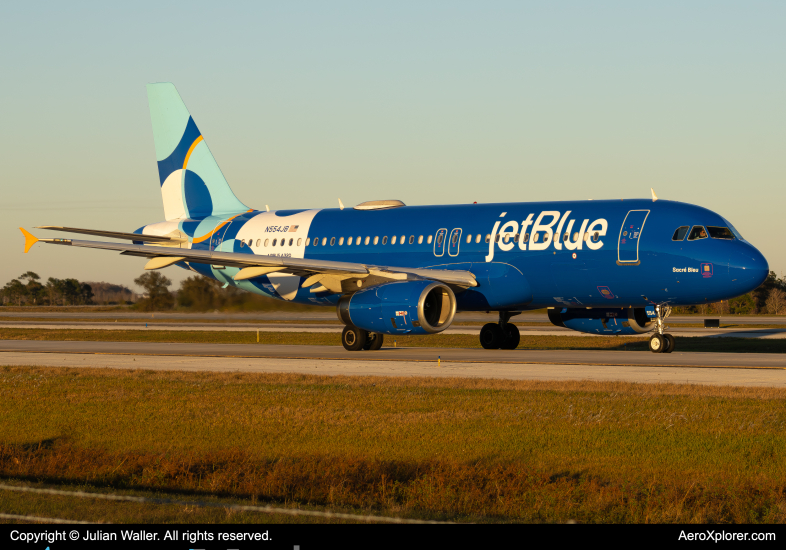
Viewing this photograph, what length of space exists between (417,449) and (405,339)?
27.3 metres

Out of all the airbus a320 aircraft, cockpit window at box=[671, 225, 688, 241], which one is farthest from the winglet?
cockpit window at box=[671, 225, 688, 241]

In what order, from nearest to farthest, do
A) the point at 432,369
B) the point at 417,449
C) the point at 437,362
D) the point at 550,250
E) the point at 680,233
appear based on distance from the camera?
the point at 417,449 → the point at 432,369 → the point at 437,362 → the point at 680,233 → the point at 550,250

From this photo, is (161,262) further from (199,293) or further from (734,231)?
(734,231)

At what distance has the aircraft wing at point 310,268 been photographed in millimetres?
29203

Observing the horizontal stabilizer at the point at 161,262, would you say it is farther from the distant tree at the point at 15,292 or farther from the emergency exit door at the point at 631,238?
the distant tree at the point at 15,292

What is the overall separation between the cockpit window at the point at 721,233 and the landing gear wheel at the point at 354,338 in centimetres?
1201

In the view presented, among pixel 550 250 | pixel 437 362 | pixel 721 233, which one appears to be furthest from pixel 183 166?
pixel 721 233

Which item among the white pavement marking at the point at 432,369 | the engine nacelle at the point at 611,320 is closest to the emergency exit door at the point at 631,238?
the engine nacelle at the point at 611,320

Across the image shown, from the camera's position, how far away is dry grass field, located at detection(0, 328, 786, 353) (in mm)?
33562

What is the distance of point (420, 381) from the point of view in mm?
19844

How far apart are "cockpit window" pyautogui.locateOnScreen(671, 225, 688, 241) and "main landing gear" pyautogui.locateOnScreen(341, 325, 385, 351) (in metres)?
10.7

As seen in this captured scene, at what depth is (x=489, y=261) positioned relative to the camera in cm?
2961

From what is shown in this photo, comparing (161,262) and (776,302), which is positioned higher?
(161,262)

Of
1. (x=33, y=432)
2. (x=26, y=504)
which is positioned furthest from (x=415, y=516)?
(x=33, y=432)
